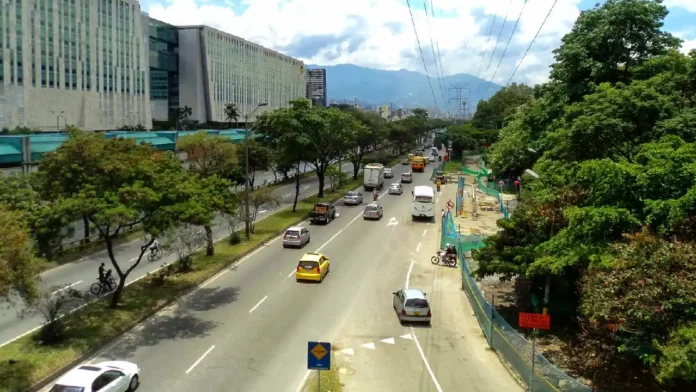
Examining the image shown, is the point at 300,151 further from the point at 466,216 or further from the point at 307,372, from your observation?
the point at 307,372

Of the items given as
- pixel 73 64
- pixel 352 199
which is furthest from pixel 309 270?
pixel 73 64

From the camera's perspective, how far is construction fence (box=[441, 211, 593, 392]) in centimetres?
1394

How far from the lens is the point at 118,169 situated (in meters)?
20.4

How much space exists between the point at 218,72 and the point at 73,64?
4471cm

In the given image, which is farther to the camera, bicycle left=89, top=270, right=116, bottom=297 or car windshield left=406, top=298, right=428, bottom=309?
bicycle left=89, top=270, right=116, bottom=297

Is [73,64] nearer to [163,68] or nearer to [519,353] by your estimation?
[163,68]

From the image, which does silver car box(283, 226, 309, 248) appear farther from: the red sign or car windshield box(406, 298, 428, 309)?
the red sign

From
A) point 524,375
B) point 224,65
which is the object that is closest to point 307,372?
point 524,375

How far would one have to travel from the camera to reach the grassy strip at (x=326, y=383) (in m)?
15.0

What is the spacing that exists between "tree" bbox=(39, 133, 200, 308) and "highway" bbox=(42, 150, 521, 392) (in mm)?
3853

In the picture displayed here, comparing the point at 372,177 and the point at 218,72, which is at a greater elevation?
the point at 218,72

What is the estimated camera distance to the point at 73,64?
94.1 m

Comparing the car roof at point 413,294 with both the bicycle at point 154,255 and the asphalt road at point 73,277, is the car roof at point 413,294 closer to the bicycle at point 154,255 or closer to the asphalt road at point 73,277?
the asphalt road at point 73,277

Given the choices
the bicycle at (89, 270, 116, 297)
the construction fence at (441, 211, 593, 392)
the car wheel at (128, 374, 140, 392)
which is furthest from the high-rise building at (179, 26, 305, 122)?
the car wheel at (128, 374, 140, 392)
